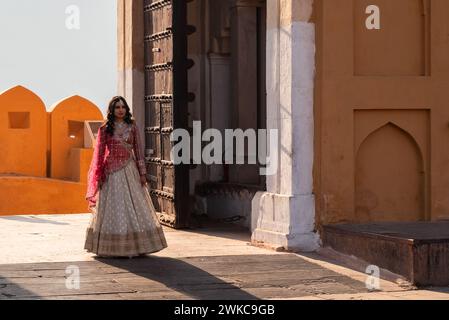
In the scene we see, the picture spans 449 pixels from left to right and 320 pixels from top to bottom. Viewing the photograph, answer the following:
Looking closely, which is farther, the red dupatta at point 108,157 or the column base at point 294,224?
the column base at point 294,224

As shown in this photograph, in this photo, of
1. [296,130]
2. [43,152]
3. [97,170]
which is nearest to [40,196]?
[43,152]

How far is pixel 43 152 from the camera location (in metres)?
23.5

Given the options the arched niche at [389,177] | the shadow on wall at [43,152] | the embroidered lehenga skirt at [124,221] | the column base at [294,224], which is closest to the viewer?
the embroidered lehenga skirt at [124,221]

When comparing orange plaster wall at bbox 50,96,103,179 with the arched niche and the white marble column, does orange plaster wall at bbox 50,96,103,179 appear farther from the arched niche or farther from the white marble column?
the arched niche

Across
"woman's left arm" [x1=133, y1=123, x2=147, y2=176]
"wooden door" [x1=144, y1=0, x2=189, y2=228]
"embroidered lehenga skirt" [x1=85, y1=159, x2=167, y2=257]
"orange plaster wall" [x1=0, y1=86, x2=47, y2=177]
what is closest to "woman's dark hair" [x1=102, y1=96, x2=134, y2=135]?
"woman's left arm" [x1=133, y1=123, x2=147, y2=176]

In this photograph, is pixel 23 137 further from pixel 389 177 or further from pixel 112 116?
pixel 389 177

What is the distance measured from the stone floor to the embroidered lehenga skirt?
14 centimetres

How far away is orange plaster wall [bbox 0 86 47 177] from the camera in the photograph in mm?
22719

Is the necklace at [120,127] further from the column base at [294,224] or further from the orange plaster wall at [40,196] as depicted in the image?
the orange plaster wall at [40,196]

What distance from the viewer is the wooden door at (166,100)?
1285cm

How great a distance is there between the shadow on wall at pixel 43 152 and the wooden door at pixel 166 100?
889 cm

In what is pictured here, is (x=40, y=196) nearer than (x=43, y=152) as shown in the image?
Yes

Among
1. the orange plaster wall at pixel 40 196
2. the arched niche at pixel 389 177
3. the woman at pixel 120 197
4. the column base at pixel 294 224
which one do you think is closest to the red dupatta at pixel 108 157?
the woman at pixel 120 197

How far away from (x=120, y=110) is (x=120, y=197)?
0.86m
